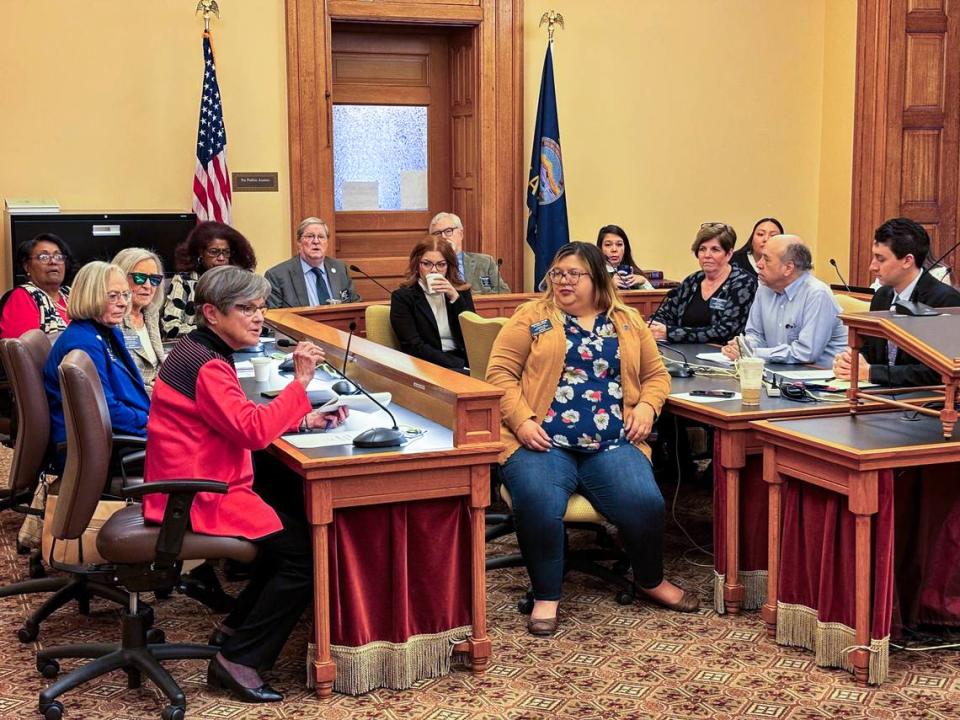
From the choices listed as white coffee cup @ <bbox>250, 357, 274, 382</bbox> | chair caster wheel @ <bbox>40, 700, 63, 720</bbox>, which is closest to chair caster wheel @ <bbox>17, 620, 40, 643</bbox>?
chair caster wheel @ <bbox>40, 700, 63, 720</bbox>

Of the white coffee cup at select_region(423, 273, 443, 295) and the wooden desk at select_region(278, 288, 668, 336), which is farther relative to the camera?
the wooden desk at select_region(278, 288, 668, 336)

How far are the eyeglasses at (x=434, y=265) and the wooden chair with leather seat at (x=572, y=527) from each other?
0.91 metres

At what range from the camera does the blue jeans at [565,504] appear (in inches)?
164

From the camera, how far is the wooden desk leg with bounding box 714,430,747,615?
4.20 metres

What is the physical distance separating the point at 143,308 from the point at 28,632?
1695 mm

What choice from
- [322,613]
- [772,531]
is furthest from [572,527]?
[322,613]

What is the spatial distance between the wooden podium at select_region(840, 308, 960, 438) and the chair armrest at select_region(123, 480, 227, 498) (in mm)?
2036

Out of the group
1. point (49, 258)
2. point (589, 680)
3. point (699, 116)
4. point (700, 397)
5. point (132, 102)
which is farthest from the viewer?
point (699, 116)

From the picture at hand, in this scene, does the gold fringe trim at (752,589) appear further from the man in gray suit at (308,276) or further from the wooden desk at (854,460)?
the man in gray suit at (308,276)

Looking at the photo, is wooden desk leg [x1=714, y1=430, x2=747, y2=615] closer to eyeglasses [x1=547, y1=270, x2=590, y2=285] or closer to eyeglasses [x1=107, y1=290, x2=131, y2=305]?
eyeglasses [x1=547, y1=270, x2=590, y2=285]

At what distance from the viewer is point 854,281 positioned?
31.0 feet

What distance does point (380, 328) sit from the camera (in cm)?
634

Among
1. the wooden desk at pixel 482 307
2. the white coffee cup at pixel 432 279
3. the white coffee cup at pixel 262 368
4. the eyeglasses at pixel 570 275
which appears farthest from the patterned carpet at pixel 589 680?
the wooden desk at pixel 482 307

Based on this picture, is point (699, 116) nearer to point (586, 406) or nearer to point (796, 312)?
point (796, 312)
